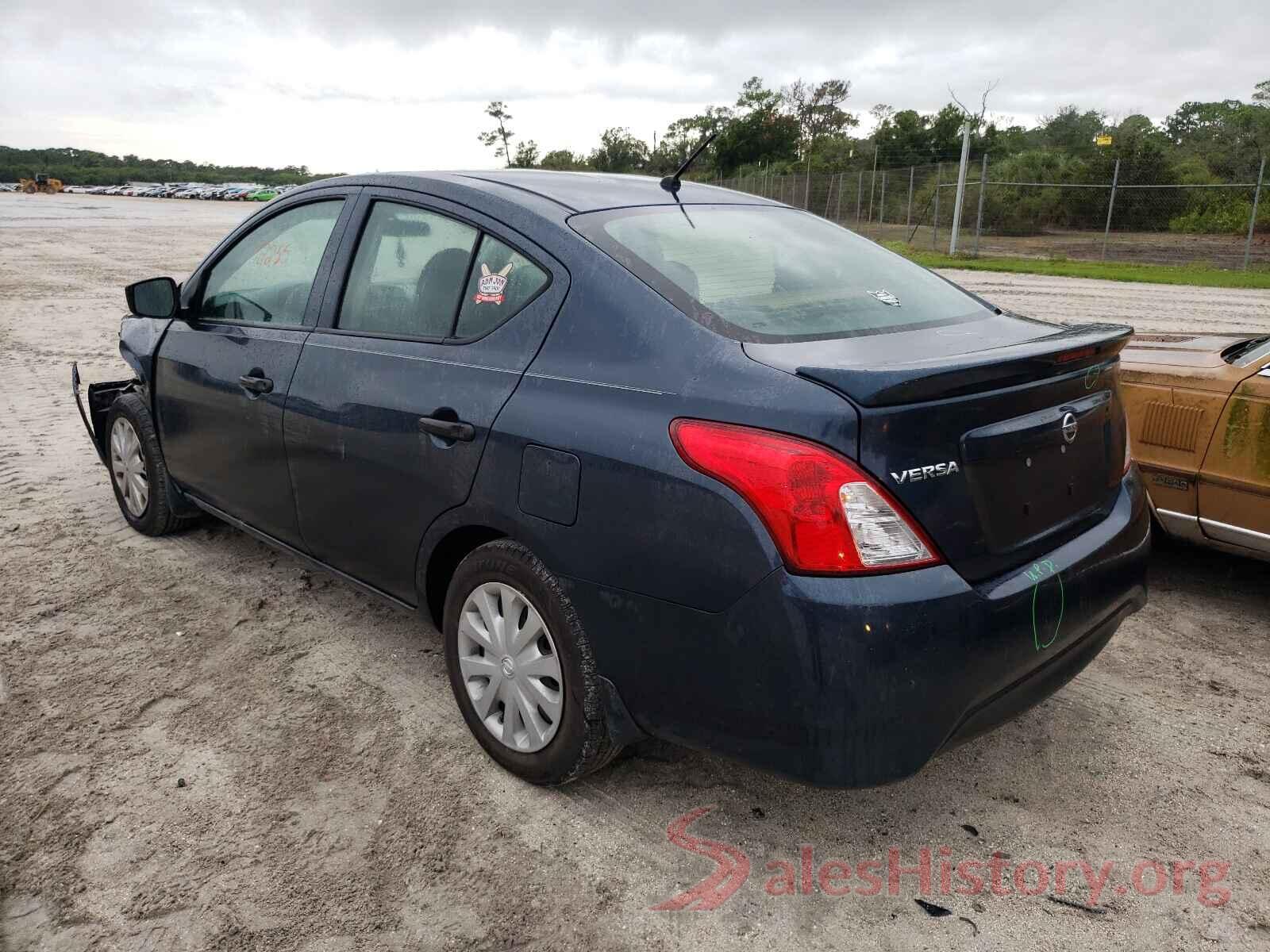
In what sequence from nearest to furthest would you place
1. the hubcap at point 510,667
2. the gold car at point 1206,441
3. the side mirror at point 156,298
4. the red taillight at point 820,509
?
the red taillight at point 820,509 → the hubcap at point 510,667 → the gold car at point 1206,441 → the side mirror at point 156,298

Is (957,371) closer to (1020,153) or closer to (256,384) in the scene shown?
(256,384)

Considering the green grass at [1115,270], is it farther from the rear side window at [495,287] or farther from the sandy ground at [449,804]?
the rear side window at [495,287]

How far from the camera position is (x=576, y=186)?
3.17 meters

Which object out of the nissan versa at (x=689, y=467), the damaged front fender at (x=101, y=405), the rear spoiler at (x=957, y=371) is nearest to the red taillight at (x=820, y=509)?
the nissan versa at (x=689, y=467)

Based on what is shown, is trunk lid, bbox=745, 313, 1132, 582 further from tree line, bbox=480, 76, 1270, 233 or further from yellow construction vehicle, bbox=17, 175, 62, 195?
yellow construction vehicle, bbox=17, 175, 62, 195

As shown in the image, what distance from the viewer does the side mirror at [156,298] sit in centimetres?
426

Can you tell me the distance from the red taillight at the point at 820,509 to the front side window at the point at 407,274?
124 centimetres

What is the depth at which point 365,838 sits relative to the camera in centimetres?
263

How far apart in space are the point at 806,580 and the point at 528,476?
0.82 meters

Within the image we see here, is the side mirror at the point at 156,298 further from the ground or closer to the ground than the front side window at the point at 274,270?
closer to the ground

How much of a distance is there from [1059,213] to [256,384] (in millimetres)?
28286

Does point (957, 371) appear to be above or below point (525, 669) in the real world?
above

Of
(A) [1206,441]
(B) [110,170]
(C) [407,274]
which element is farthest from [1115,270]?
(B) [110,170]

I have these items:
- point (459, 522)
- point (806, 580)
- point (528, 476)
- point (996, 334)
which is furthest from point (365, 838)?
point (996, 334)
